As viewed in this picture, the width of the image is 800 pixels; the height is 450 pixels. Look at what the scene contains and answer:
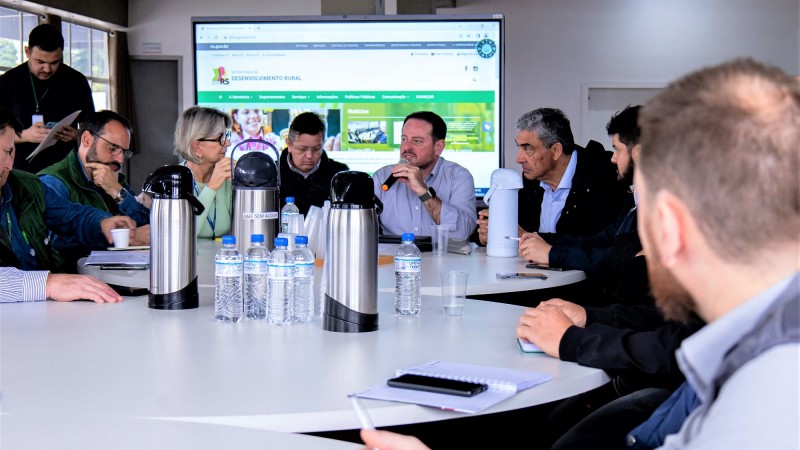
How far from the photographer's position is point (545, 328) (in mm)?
1880

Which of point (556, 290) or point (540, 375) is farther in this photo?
point (556, 290)

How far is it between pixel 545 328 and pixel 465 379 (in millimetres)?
344

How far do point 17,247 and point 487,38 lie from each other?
3.98 metres

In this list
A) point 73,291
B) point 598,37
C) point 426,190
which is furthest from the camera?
point 598,37

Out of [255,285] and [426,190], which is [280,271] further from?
[426,190]

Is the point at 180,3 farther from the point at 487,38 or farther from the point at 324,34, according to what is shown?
the point at 487,38

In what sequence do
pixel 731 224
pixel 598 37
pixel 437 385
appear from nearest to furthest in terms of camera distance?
pixel 731 224 < pixel 437 385 < pixel 598 37

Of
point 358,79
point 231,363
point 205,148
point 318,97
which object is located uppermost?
point 358,79

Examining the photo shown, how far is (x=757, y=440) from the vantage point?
30.4 inches

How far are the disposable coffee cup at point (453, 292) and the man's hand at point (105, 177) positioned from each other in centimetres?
245

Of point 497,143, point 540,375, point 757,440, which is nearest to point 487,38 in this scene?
point 497,143

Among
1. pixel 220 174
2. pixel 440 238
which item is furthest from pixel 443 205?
pixel 220 174

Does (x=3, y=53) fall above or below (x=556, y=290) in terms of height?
above

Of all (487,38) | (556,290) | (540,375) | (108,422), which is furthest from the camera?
(487,38)
